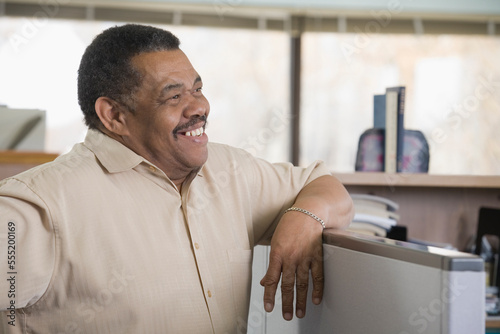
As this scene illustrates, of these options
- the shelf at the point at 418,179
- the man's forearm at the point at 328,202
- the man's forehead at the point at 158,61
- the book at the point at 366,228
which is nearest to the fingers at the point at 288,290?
the man's forearm at the point at 328,202

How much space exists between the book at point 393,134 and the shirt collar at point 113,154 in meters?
0.89

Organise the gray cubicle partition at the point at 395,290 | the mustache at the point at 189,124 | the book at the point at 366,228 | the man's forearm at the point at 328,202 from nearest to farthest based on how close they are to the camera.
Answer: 1. the gray cubicle partition at the point at 395,290
2. the man's forearm at the point at 328,202
3. the mustache at the point at 189,124
4. the book at the point at 366,228

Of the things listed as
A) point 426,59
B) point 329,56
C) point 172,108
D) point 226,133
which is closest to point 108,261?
point 172,108

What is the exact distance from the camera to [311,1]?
4.19m

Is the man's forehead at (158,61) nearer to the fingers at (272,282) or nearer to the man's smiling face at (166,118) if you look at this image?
the man's smiling face at (166,118)

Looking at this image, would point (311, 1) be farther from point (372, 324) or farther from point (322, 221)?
point (372, 324)

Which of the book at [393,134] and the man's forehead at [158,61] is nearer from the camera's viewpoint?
the man's forehead at [158,61]

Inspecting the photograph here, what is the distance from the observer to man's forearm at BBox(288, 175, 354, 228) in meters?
Result: 1.11

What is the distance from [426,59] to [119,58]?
136 inches

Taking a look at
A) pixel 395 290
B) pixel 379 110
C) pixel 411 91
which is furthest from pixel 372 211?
pixel 411 91

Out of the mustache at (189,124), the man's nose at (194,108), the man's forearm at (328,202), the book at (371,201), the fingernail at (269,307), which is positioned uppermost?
the man's nose at (194,108)

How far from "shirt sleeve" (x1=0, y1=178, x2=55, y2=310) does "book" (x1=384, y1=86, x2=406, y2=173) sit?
3.66ft

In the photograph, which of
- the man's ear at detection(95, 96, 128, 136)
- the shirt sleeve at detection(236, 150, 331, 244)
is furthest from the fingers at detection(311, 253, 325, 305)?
the man's ear at detection(95, 96, 128, 136)

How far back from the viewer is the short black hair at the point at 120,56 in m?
1.21
